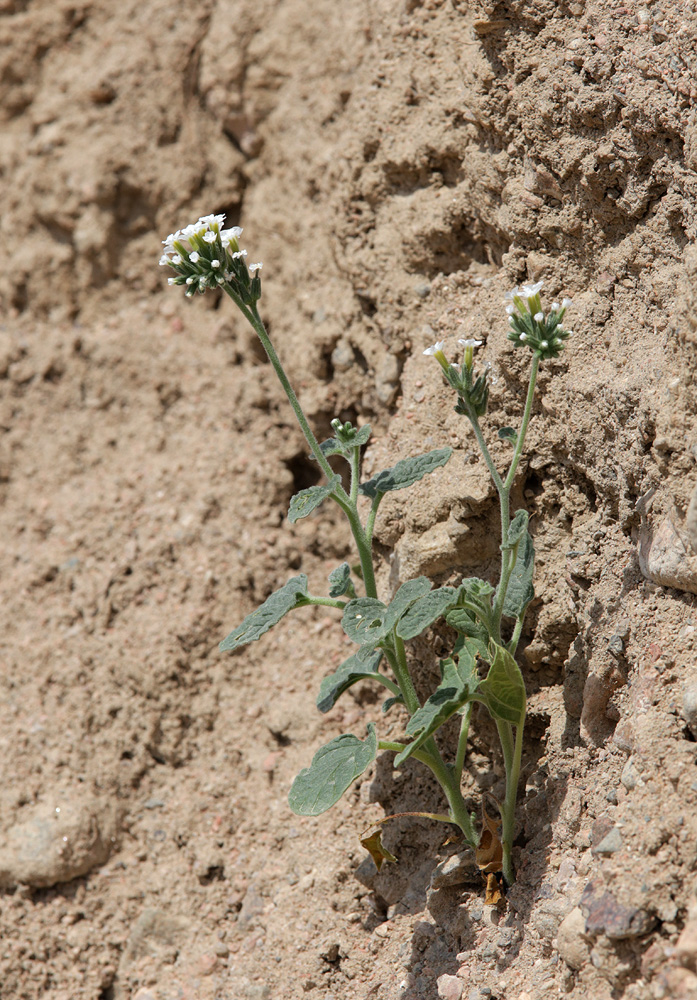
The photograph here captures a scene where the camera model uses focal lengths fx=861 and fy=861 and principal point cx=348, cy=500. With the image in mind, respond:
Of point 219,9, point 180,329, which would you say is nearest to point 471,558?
point 180,329

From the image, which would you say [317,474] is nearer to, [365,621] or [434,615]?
[365,621]

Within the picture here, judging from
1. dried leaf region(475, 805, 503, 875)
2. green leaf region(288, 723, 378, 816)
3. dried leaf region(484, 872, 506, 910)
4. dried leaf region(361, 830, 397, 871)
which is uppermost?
green leaf region(288, 723, 378, 816)

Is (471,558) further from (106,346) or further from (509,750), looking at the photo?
(106,346)

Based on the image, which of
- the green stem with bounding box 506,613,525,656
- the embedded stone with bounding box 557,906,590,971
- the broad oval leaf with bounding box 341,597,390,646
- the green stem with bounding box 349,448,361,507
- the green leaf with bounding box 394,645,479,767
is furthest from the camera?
the green stem with bounding box 349,448,361,507

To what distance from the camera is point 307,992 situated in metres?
2.73

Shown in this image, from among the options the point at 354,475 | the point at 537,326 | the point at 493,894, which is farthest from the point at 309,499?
the point at 493,894

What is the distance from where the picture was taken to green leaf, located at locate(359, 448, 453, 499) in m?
2.74

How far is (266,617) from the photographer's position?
8.67ft

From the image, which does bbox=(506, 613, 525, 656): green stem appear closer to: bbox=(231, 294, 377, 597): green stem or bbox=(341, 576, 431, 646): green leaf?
bbox=(341, 576, 431, 646): green leaf

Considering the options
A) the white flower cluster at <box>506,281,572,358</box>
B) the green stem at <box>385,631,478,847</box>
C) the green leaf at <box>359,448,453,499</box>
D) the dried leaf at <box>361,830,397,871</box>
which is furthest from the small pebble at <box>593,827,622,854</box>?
the white flower cluster at <box>506,281,572,358</box>

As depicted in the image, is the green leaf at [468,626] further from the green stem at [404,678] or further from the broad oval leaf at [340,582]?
the broad oval leaf at [340,582]

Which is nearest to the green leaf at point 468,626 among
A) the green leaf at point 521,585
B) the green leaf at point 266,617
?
the green leaf at point 521,585

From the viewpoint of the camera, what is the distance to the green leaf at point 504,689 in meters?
2.41

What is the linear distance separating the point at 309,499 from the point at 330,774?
0.81 m
